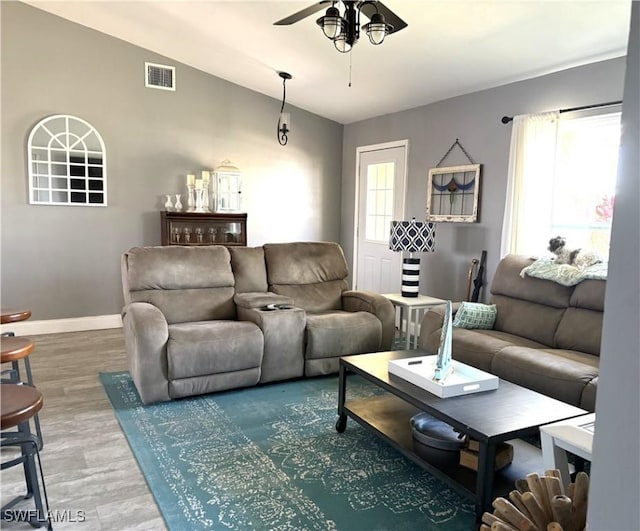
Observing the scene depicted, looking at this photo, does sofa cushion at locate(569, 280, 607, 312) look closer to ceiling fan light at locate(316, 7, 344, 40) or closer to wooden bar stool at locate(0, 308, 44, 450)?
ceiling fan light at locate(316, 7, 344, 40)

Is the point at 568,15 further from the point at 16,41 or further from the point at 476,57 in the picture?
the point at 16,41

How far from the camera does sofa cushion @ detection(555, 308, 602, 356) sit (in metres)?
2.99

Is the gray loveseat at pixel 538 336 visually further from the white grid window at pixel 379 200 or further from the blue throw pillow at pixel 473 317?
the white grid window at pixel 379 200

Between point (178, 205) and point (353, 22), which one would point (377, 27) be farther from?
point (178, 205)

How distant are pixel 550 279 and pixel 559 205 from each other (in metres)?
0.77

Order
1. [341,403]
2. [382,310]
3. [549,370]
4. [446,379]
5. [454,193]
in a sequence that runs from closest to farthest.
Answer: [446,379] → [549,370] → [341,403] → [382,310] → [454,193]

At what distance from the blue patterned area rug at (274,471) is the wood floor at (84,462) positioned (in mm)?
75

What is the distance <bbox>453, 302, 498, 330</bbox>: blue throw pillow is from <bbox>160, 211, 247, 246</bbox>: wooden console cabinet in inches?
111

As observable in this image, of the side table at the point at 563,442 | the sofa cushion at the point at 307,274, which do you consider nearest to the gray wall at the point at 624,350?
the side table at the point at 563,442

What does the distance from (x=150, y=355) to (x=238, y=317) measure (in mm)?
900

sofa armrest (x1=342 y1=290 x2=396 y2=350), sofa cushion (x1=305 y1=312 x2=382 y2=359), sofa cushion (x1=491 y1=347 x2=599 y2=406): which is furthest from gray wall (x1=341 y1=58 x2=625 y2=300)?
sofa cushion (x1=491 y1=347 x2=599 y2=406)

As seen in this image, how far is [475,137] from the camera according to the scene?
4332 millimetres

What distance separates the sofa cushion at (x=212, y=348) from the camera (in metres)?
3.11

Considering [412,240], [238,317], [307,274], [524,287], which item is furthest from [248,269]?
[524,287]
